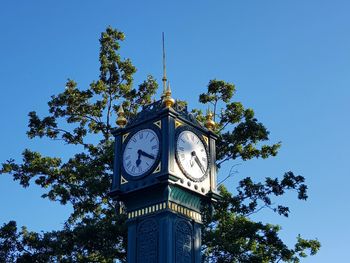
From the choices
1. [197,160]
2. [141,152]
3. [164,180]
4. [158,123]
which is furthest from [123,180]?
[197,160]

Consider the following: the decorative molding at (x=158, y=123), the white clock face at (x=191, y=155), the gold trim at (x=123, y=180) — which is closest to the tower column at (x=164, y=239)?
the gold trim at (x=123, y=180)

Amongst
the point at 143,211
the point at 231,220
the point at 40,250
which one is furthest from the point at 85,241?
the point at 143,211

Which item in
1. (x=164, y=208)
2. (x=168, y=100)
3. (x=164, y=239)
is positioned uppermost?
(x=168, y=100)

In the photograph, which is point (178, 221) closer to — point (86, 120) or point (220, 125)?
point (220, 125)

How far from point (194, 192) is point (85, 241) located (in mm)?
7704

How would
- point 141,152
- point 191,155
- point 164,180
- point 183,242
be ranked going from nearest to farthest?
point 164,180, point 183,242, point 141,152, point 191,155

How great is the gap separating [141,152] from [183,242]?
149cm

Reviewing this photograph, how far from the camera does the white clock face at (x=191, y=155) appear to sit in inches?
391

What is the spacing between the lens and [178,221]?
379 inches

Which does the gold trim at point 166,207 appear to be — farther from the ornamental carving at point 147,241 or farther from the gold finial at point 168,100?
the gold finial at point 168,100

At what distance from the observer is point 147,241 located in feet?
31.2

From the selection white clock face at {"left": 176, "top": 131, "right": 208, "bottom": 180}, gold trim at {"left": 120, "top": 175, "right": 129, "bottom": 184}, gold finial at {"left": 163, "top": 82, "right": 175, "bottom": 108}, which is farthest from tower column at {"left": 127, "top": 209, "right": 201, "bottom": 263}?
gold finial at {"left": 163, "top": 82, "right": 175, "bottom": 108}

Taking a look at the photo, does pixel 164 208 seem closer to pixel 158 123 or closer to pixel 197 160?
pixel 197 160

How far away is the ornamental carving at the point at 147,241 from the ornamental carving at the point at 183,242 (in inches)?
11.7
